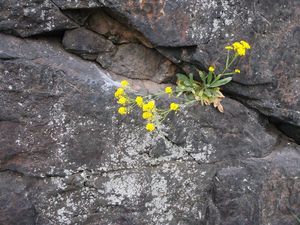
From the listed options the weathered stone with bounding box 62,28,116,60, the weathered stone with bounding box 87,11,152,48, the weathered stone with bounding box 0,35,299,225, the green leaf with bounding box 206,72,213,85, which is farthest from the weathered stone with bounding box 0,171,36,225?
the green leaf with bounding box 206,72,213,85

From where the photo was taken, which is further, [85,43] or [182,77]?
[182,77]

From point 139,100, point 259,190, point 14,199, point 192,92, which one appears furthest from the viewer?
point 259,190

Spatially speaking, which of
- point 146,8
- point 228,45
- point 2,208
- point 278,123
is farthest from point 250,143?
point 2,208

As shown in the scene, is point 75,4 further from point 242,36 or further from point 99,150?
point 242,36

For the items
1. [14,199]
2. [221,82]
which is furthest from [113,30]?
[14,199]

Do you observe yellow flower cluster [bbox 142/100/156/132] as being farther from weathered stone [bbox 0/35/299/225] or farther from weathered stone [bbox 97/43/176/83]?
weathered stone [bbox 97/43/176/83]

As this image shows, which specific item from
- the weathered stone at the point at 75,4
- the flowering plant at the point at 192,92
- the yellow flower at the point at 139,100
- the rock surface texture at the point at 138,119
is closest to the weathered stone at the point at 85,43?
the rock surface texture at the point at 138,119
